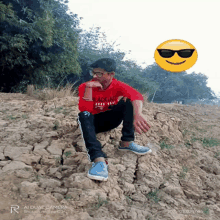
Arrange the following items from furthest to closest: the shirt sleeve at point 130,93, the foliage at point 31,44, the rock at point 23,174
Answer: the foliage at point 31,44 → the shirt sleeve at point 130,93 → the rock at point 23,174

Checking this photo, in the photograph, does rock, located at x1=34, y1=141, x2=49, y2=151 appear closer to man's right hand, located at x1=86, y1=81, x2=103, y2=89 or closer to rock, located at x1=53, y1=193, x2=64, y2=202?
rock, located at x1=53, y1=193, x2=64, y2=202

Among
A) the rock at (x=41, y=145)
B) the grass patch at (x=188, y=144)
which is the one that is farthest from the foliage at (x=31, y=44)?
the grass patch at (x=188, y=144)

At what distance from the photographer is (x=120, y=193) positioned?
A: 6.28ft

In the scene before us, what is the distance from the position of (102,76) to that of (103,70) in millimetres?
70

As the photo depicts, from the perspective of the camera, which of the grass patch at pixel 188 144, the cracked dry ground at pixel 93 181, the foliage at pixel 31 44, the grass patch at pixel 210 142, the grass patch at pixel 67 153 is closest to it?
the cracked dry ground at pixel 93 181

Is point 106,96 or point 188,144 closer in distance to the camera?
point 106,96

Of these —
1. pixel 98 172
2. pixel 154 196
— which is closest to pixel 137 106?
pixel 98 172

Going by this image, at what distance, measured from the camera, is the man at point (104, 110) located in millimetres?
2039

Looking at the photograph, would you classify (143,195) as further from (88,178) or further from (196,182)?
(196,182)

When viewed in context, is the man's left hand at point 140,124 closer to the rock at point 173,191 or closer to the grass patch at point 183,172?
the rock at point 173,191

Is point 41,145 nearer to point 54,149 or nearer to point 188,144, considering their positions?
point 54,149

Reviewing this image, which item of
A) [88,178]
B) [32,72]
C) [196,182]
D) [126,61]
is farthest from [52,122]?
[126,61]

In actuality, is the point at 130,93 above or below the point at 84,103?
above

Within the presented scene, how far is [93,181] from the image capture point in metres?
1.92
